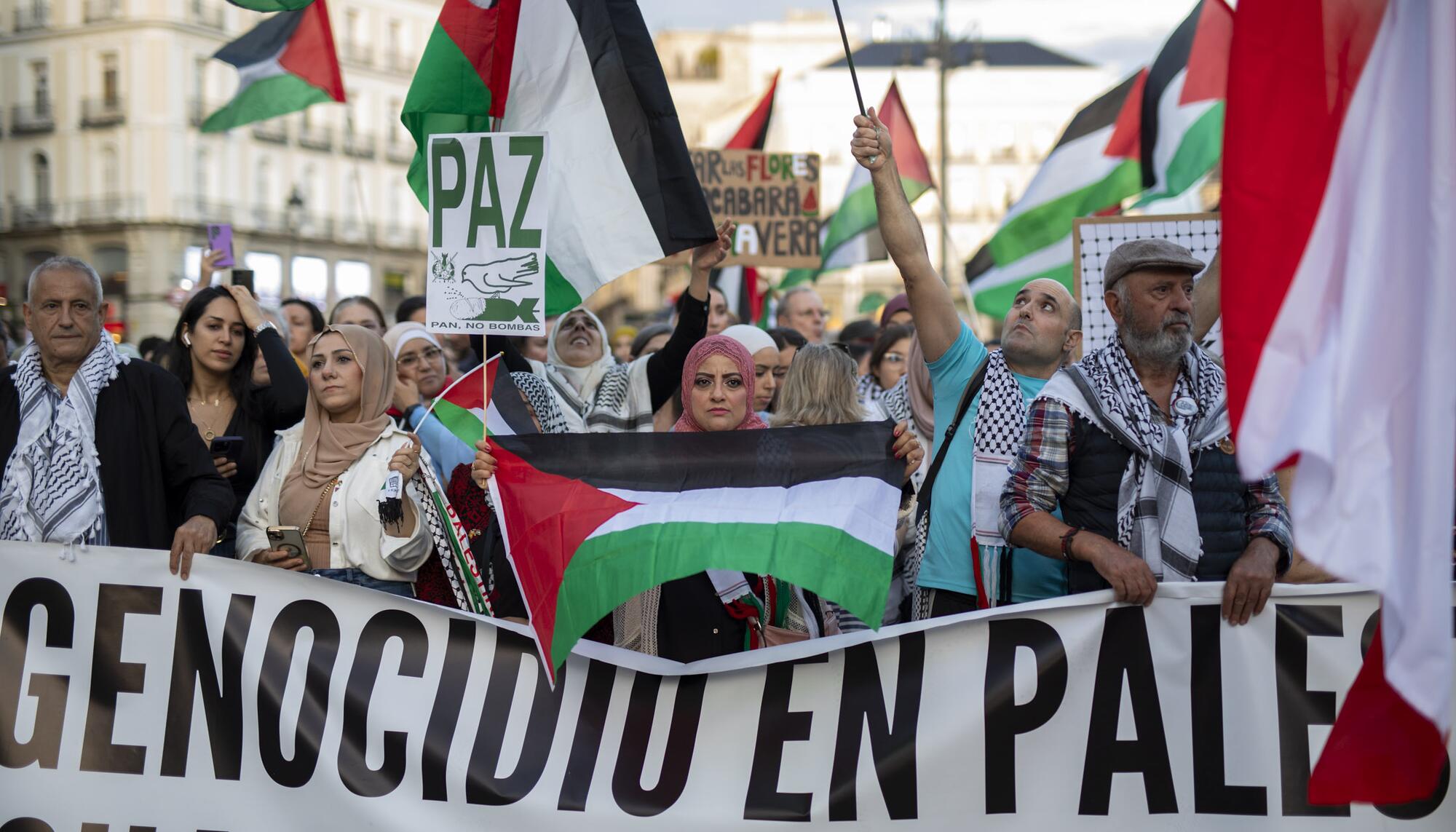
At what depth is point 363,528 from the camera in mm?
4953

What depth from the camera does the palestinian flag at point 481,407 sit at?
5.32m

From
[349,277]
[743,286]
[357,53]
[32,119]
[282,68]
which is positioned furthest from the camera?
[357,53]

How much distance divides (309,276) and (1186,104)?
200ft

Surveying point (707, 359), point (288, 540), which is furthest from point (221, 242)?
point (707, 359)

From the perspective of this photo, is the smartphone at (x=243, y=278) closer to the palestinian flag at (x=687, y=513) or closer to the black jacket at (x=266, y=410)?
the black jacket at (x=266, y=410)

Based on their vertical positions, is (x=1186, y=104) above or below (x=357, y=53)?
below

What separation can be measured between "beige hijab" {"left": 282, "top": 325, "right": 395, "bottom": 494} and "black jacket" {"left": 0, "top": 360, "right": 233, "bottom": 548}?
0.30 meters

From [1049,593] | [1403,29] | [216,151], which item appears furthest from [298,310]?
[216,151]

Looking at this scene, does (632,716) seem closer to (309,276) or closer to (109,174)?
(109,174)

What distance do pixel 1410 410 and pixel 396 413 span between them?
462 cm

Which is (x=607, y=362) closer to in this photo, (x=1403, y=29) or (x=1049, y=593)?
(x=1049, y=593)

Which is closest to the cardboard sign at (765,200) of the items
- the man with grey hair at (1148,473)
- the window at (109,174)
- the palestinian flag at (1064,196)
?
the palestinian flag at (1064,196)

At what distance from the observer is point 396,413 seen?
665 centimetres

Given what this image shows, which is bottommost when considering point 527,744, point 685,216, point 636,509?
point 527,744
